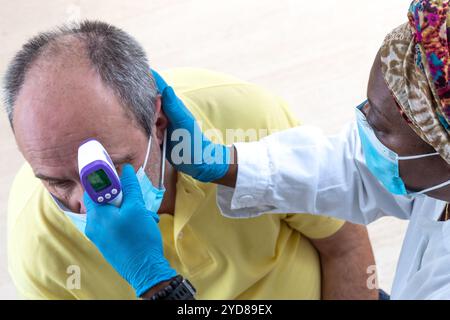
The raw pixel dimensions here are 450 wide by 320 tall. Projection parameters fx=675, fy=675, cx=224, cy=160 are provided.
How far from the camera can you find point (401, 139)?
1.02 m

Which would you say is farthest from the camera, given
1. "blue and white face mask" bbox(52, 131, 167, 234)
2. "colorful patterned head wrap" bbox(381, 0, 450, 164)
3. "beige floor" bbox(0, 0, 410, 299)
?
"beige floor" bbox(0, 0, 410, 299)

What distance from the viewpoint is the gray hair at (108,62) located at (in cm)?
102

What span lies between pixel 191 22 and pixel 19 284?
47.4 inches

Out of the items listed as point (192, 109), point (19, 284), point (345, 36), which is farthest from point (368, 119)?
point (345, 36)

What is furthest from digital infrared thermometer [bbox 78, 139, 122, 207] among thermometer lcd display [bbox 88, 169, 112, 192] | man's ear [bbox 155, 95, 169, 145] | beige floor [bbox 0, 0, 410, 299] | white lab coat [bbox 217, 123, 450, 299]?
beige floor [bbox 0, 0, 410, 299]

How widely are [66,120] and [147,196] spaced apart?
20cm

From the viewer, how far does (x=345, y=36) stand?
7.09 feet

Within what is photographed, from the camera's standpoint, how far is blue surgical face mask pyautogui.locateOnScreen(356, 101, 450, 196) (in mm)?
1049

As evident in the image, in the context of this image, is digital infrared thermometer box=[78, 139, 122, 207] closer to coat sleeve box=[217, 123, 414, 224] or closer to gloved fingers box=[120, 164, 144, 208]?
gloved fingers box=[120, 164, 144, 208]

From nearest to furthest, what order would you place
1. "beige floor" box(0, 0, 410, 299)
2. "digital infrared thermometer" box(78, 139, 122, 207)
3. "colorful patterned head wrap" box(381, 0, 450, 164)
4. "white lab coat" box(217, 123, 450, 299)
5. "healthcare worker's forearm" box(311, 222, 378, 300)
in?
"colorful patterned head wrap" box(381, 0, 450, 164) < "digital infrared thermometer" box(78, 139, 122, 207) < "white lab coat" box(217, 123, 450, 299) < "healthcare worker's forearm" box(311, 222, 378, 300) < "beige floor" box(0, 0, 410, 299)

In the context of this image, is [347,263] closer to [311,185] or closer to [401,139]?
[311,185]

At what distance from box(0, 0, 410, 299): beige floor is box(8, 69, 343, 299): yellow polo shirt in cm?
81

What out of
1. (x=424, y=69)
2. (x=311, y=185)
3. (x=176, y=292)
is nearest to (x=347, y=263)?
(x=311, y=185)
